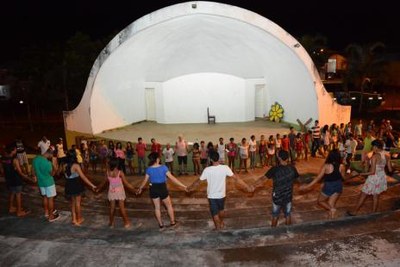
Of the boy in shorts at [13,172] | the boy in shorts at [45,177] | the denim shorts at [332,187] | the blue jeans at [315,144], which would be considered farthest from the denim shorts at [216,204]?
the blue jeans at [315,144]

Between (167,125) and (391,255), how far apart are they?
1473cm

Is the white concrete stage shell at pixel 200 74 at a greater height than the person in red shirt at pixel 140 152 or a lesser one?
greater

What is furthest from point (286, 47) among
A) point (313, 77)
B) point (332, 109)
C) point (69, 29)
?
point (69, 29)

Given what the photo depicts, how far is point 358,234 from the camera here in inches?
202

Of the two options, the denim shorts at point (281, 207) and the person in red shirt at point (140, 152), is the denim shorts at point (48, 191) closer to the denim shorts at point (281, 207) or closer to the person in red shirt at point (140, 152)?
the denim shorts at point (281, 207)

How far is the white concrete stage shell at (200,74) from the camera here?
45.6 ft

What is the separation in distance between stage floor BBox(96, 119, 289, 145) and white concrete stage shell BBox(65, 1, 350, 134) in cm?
62

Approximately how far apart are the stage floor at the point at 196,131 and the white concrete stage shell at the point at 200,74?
0.62 m

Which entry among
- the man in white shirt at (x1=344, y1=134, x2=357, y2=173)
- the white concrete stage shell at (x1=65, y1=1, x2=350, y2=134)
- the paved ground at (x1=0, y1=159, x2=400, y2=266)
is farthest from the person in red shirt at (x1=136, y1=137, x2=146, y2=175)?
the man in white shirt at (x1=344, y1=134, x2=357, y2=173)

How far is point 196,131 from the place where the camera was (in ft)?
55.1

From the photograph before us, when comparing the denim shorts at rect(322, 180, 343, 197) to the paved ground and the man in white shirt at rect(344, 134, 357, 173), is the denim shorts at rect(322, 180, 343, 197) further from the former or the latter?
the man in white shirt at rect(344, 134, 357, 173)

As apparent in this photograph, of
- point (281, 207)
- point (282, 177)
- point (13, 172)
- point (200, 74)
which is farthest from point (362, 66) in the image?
point (13, 172)

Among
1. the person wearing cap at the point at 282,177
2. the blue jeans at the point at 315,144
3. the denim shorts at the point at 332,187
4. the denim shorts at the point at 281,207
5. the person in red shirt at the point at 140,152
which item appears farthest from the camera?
the blue jeans at the point at 315,144

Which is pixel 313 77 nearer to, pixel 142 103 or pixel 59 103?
pixel 142 103
